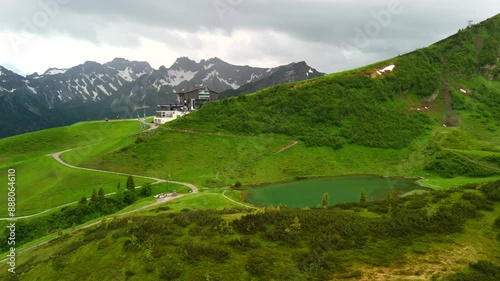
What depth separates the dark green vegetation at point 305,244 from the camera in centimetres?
2158

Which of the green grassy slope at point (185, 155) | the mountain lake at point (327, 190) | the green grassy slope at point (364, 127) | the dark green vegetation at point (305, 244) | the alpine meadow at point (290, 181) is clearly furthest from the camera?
the green grassy slope at point (364, 127)

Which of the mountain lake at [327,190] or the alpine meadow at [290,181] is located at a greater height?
the alpine meadow at [290,181]

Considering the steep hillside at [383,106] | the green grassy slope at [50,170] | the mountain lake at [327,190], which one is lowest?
the mountain lake at [327,190]

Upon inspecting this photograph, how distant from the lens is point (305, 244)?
24516mm

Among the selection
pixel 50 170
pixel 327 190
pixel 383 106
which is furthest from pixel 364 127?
pixel 50 170

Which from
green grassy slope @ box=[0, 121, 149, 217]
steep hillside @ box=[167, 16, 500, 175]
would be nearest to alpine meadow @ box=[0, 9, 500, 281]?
green grassy slope @ box=[0, 121, 149, 217]

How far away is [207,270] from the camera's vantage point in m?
22.8

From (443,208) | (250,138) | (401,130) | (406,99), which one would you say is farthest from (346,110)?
(443,208)

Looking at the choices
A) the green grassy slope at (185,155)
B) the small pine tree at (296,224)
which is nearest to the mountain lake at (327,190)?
the green grassy slope at (185,155)

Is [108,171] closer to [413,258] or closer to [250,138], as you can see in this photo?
[250,138]

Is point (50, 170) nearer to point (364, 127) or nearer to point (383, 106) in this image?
point (364, 127)

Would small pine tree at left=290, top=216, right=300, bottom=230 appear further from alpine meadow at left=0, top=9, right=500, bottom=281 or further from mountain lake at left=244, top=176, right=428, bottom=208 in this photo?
mountain lake at left=244, top=176, right=428, bottom=208

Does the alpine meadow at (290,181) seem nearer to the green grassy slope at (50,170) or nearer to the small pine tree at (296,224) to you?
the small pine tree at (296,224)

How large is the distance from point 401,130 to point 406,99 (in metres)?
28.4
